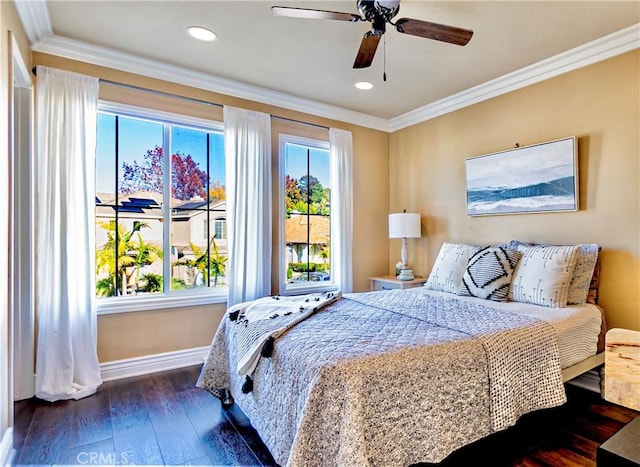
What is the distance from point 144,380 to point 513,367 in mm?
2686

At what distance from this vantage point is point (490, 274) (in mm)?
2750

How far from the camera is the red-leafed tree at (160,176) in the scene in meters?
3.08

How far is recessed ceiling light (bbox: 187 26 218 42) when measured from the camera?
97.7 inches

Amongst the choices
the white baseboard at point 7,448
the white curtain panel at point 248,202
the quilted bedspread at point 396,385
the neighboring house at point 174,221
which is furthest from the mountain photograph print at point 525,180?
the white baseboard at point 7,448

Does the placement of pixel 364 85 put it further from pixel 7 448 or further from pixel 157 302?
pixel 7 448

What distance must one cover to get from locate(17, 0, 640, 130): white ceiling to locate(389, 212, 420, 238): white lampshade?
1.29 meters

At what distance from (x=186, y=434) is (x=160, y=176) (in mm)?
2140

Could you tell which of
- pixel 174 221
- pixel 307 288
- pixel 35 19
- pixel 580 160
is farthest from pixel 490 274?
pixel 35 19

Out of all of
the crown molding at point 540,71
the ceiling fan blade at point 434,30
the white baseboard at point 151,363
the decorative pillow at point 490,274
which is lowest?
the white baseboard at point 151,363

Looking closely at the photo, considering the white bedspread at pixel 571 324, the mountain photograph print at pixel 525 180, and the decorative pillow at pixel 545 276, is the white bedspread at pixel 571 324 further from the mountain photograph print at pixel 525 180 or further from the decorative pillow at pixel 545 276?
the mountain photograph print at pixel 525 180

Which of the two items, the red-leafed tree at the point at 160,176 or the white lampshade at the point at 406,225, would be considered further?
the white lampshade at the point at 406,225

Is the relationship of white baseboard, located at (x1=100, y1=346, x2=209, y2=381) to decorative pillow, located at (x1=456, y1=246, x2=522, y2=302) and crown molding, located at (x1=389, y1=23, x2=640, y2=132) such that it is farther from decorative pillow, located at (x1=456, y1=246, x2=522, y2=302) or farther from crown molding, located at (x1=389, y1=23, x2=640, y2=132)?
crown molding, located at (x1=389, y1=23, x2=640, y2=132)

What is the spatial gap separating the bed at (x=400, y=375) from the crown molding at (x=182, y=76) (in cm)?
214

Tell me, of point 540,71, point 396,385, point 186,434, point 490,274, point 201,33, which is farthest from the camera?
point 540,71
